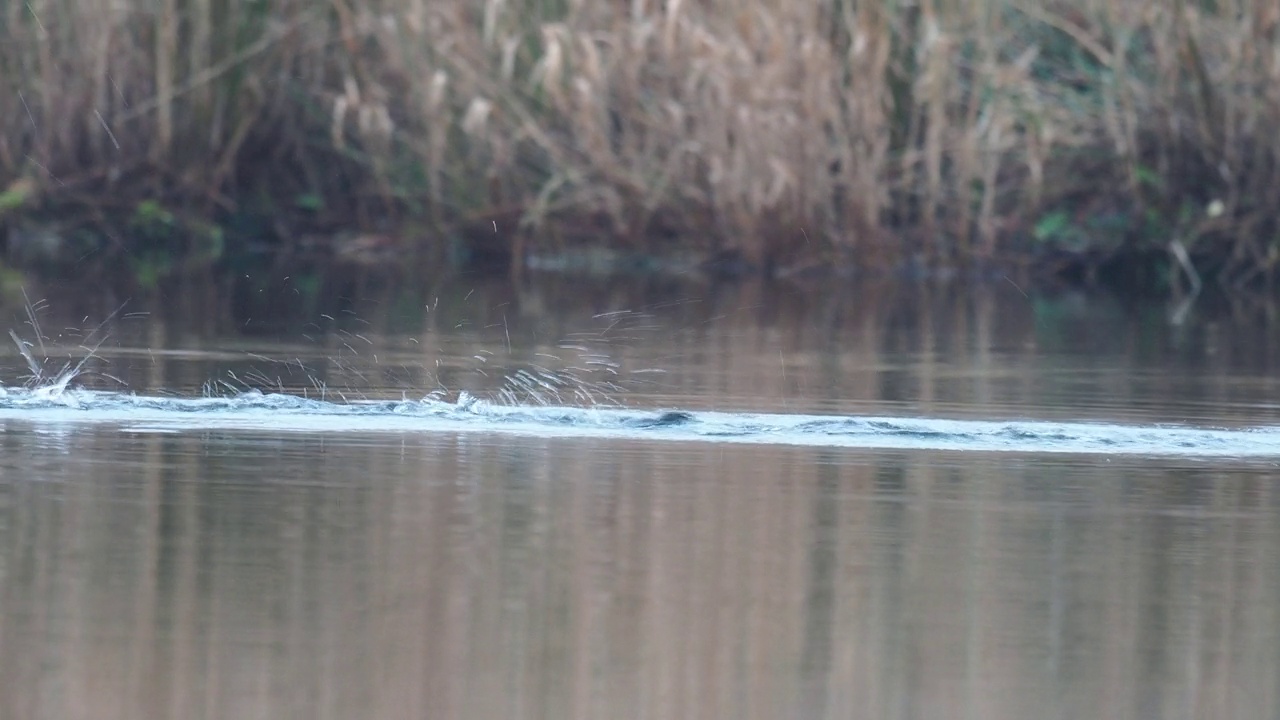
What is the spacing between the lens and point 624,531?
5168 millimetres

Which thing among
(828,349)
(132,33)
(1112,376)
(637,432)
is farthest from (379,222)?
(637,432)

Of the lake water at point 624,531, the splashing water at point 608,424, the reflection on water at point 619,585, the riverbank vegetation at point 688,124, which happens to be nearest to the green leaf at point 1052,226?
the riverbank vegetation at point 688,124

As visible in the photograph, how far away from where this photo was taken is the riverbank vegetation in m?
14.6

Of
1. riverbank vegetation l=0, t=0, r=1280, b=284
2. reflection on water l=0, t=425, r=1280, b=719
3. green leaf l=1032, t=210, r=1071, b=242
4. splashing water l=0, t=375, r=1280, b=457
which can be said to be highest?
riverbank vegetation l=0, t=0, r=1280, b=284

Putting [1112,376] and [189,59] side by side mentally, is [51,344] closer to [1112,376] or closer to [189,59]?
[1112,376]

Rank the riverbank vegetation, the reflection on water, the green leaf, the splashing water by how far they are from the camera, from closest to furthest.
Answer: the reflection on water < the splashing water < the riverbank vegetation < the green leaf

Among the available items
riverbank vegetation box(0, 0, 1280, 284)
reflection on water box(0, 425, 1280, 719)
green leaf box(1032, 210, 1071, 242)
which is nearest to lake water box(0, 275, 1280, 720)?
reflection on water box(0, 425, 1280, 719)

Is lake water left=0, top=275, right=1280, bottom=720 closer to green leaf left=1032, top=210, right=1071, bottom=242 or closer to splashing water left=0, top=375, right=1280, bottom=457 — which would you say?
splashing water left=0, top=375, right=1280, bottom=457

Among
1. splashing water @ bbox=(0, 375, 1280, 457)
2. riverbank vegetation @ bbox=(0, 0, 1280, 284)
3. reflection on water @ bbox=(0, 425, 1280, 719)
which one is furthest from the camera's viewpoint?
riverbank vegetation @ bbox=(0, 0, 1280, 284)

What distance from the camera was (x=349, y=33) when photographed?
1603cm

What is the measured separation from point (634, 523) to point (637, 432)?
165cm

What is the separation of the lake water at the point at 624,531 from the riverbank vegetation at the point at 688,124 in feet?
16.3

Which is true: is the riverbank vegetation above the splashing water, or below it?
above

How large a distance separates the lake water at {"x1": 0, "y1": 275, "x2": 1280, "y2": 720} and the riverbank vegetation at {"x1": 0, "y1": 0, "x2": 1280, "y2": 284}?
4975mm
